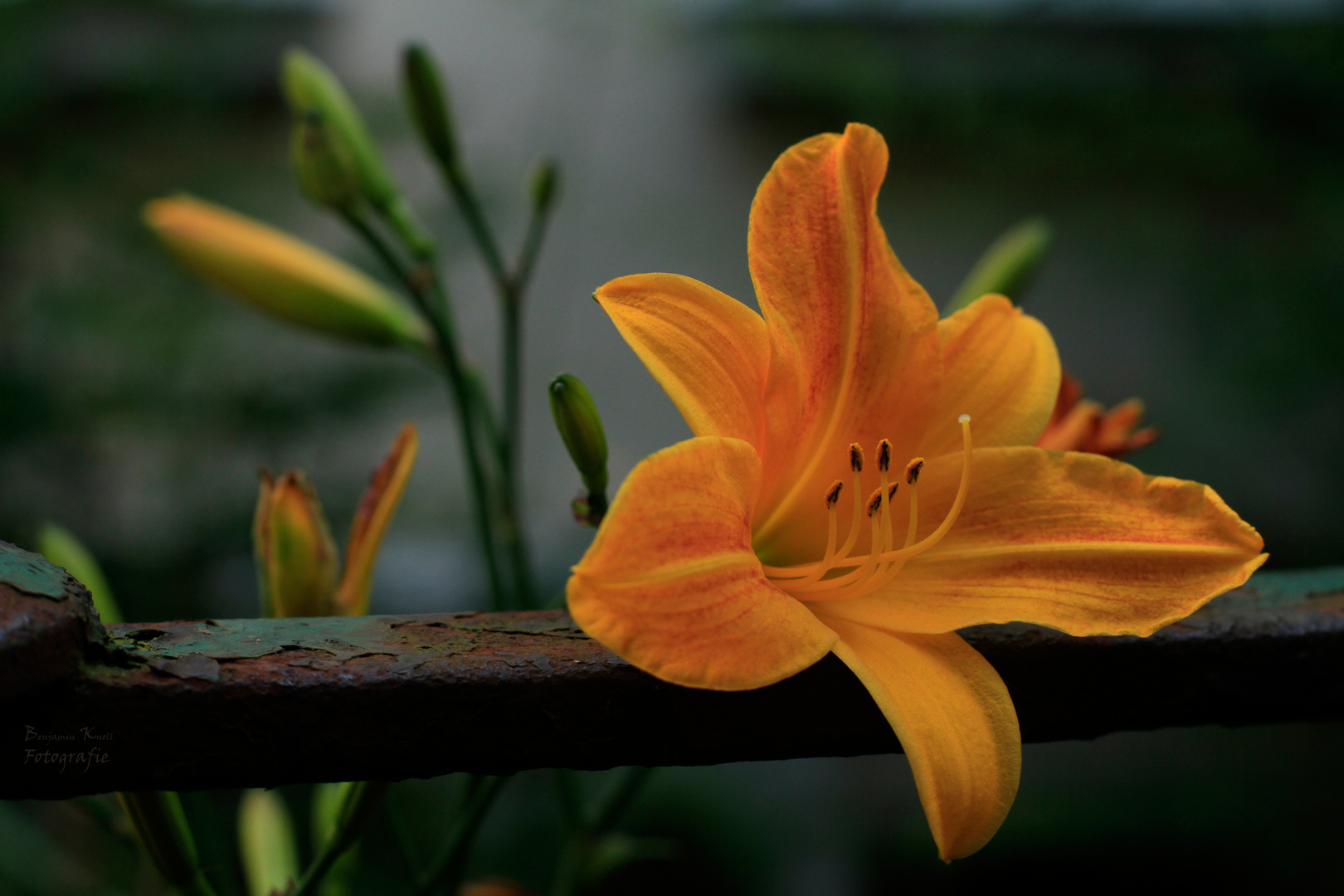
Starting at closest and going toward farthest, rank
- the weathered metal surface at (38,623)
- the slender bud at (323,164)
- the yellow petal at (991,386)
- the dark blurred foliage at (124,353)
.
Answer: the weathered metal surface at (38,623) < the yellow petal at (991,386) < the slender bud at (323,164) < the dark blurred foliage at (124,353)

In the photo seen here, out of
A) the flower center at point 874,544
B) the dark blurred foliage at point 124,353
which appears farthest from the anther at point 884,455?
the dark blurred foliage at point 124,353

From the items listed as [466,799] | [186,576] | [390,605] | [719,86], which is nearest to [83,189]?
[186,576]

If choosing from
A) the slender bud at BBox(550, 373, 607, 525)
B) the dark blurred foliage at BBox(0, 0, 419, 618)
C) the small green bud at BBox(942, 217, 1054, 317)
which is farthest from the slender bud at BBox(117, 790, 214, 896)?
the dark blurred foliage at BBox(0, 0, 419, 618)

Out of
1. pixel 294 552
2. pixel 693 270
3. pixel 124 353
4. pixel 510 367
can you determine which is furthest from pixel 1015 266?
pixel 693 270

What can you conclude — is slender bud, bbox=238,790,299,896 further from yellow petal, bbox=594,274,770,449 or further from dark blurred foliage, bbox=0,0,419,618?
dark blurred foliage, bbox=0,0,419,618

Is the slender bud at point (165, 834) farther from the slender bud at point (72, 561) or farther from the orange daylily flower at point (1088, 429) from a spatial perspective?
the orange daylily flower at point (1088, 429)

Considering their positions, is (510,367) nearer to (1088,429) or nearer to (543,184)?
(543,184)
